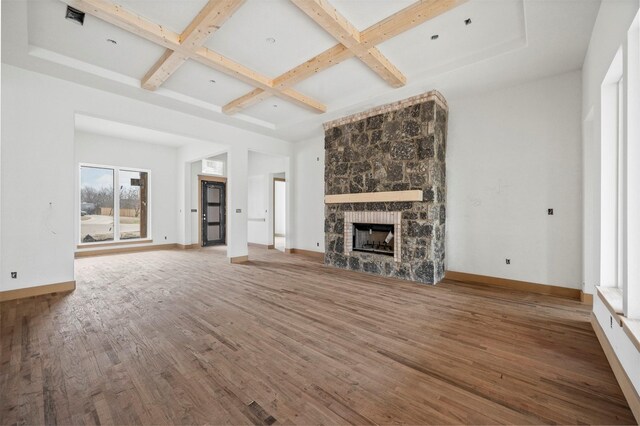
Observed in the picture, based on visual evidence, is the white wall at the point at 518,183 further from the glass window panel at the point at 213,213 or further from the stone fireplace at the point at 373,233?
the glass window panel at the point at 213,213

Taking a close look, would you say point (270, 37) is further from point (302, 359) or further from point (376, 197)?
point (302, 359)

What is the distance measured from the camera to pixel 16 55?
337 centimetres

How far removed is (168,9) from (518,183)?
197 inches

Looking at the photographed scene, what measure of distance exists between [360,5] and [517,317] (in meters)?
3.67

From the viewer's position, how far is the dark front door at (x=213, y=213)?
8.95 meters

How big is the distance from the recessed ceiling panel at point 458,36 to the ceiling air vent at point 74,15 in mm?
3259

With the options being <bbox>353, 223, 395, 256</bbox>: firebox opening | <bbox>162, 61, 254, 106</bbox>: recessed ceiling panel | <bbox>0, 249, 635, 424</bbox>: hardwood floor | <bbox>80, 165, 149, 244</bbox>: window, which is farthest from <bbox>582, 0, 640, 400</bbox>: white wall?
<bbox>80, 165, 149, 244</bbox>: window

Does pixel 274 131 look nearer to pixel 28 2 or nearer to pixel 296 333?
pixel 28 2

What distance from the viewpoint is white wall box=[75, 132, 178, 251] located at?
7.08m

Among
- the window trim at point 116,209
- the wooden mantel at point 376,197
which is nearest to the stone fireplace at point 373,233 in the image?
the wooden mantel at point 376,197

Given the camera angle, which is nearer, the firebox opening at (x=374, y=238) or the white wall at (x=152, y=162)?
the firebox opening at (x=374, y=238)

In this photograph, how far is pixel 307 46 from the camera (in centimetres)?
336

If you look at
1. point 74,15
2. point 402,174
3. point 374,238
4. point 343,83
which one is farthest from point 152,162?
point 402,174

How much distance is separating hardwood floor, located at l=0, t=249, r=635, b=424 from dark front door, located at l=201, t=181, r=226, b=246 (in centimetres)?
526
